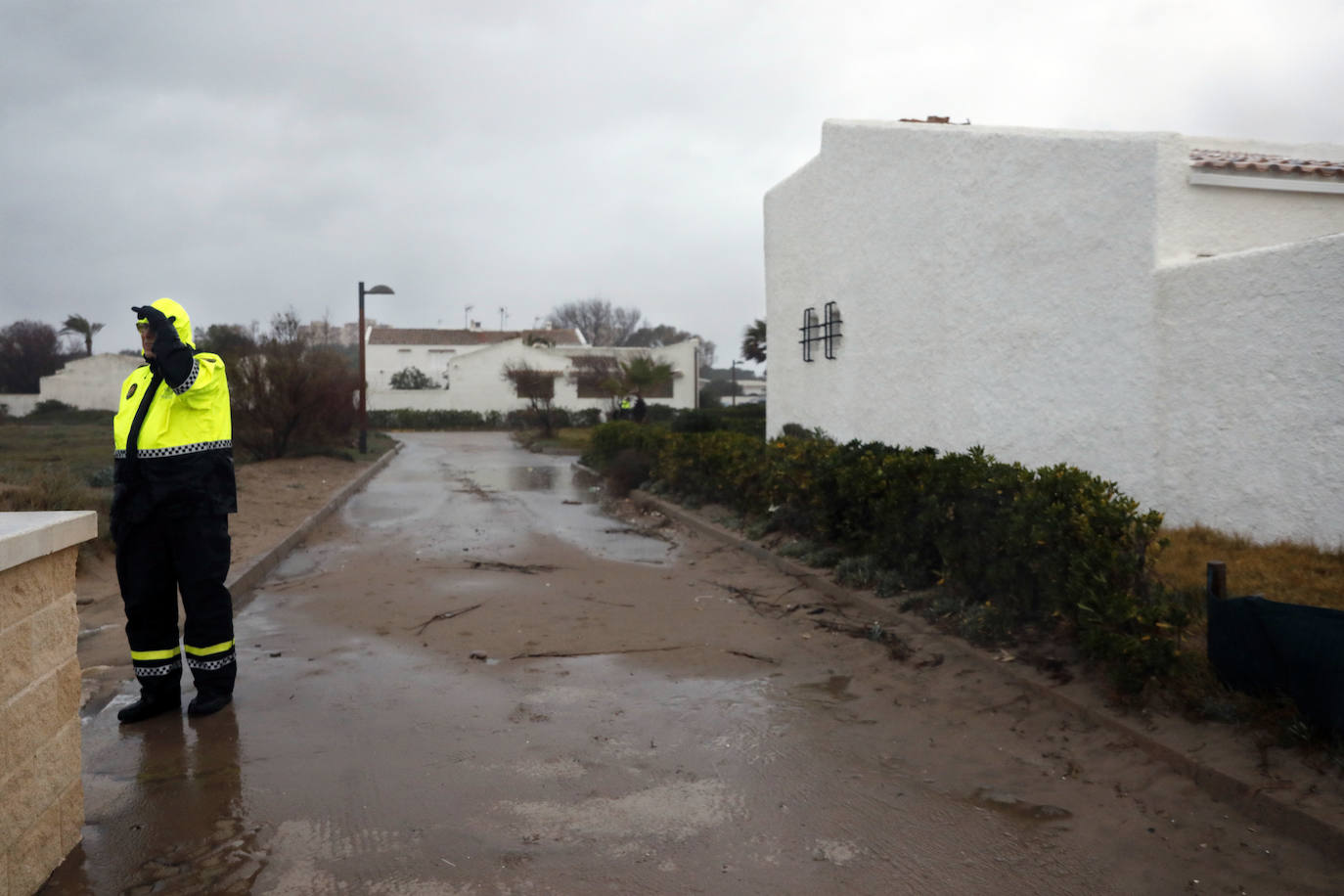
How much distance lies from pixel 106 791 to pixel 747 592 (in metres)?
5.36

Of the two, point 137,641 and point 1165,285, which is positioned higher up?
point 1165,285

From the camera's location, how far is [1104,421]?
938 cm

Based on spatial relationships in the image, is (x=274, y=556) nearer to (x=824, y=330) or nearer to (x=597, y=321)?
(x=824, y=330)

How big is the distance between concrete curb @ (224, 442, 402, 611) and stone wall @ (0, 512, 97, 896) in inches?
161

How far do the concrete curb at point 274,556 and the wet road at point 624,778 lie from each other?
0.90m

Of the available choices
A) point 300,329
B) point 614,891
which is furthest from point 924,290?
point 300,329

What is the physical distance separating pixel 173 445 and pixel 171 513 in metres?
0.34

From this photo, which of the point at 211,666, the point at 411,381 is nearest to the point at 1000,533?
the point at 211,666

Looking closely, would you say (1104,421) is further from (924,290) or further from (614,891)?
(614,891)

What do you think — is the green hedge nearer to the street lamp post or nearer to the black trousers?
the black trousers

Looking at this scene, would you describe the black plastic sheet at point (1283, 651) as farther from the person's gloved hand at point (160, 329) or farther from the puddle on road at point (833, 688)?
the person's gloved hand at point (160, 329)

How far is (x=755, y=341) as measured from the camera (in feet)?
115

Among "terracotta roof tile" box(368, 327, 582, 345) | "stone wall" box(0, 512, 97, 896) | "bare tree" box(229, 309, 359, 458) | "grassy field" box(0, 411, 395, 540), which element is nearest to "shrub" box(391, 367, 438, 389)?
"terracotta roof tile" box(368, 327, 582, 345)

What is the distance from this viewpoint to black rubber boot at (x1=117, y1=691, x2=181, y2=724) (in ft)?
16.4
